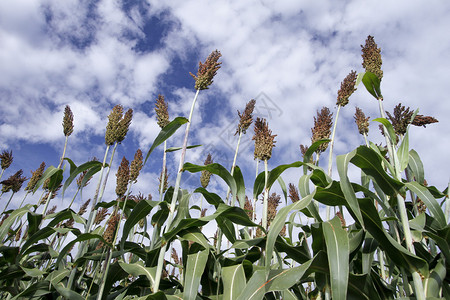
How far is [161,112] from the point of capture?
7.80 feet

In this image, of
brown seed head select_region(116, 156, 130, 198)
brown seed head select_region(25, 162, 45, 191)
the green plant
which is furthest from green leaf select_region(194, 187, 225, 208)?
brown seed head select_region(25, 162, 45, 191)

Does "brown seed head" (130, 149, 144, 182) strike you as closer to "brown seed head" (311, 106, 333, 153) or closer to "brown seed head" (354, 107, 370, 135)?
"brown seed head" (311, 106, 333, 153)

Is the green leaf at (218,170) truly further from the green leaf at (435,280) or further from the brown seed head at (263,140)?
the green leaf at (435,280)

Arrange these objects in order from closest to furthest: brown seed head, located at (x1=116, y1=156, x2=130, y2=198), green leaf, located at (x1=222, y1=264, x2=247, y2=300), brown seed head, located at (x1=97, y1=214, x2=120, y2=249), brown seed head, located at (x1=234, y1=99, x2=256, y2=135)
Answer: green leaf, located at (x1=222, y1=264, x2=247, y2=300) < brown seed head, located at (x1=97, y1=214, x2=120, y2=249) < brown seed head, located at (x1=116, y1=156, x2=130, y2=198) < brown seed head, located at (x1=234, y1=99, x2=256, y2=135)

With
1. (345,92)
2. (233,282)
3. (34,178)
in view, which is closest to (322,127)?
(345,92)

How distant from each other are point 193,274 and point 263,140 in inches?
44.9

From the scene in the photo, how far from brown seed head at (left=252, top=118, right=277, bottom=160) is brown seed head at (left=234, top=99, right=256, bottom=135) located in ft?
2.82

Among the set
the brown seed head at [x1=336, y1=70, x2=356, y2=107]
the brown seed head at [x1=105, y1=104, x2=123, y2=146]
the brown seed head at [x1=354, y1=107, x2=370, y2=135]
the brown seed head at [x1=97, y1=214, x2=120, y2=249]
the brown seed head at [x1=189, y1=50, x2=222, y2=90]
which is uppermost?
the brown seed head at [x1=354, y1=107, x2=370, y2=135]

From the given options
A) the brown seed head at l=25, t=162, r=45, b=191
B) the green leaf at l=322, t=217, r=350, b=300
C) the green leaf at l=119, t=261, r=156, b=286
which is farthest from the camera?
the brown seed head at l=25, t=162, r=45, b=191

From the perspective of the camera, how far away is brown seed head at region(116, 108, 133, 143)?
2414mm

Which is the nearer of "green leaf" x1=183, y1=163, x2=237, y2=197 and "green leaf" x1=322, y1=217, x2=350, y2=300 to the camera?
"green leaf" x1=322, y1=217, x2=350, y2=300

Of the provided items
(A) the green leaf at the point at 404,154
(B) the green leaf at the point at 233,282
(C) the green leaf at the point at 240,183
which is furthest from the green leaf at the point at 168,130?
(A) the green leaf at the point at 404,154

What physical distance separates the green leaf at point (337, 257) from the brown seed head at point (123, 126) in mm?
1833

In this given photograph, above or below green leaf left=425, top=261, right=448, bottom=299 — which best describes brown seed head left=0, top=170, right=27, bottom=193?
above
